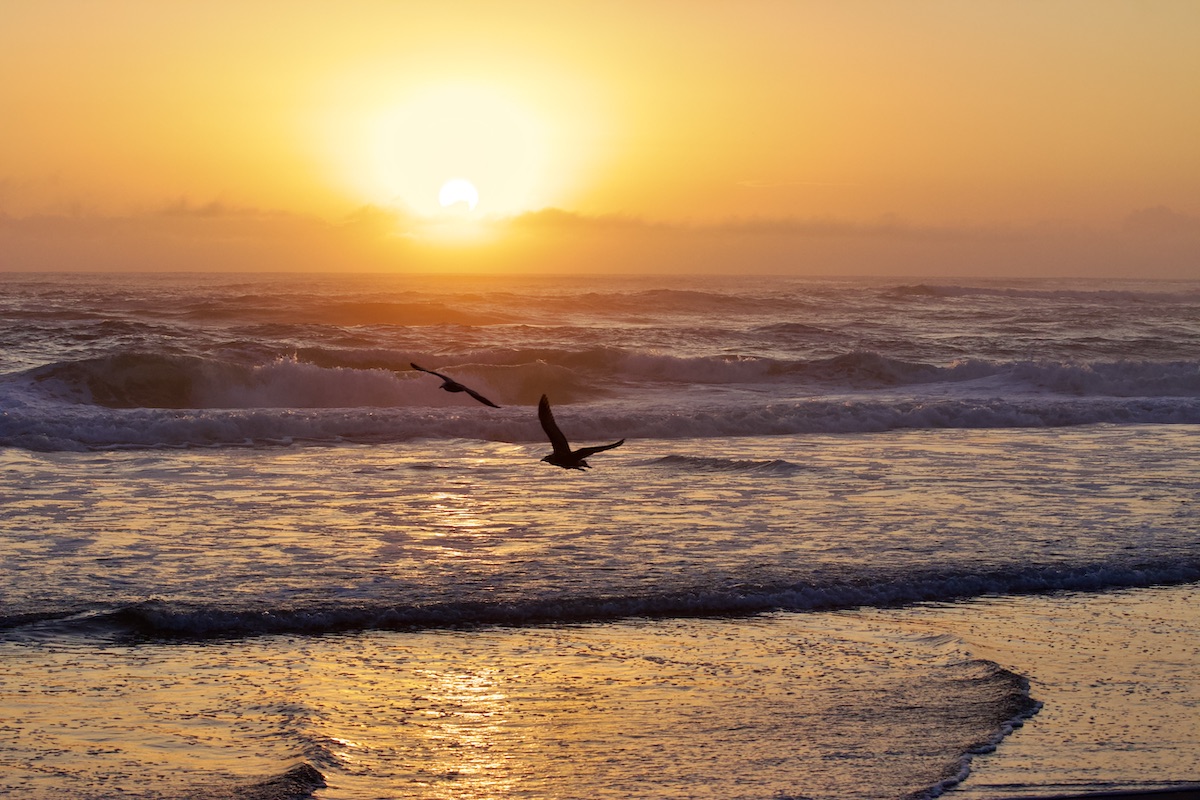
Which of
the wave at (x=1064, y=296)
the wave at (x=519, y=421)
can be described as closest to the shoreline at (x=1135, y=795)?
the wave at (x=519, y=421)

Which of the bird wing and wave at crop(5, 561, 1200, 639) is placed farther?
wave at crop(5, 561, 1200, 639)

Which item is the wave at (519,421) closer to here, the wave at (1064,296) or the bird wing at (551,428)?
the bird wing at (551,428)

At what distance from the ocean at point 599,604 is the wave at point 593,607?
28 millimetres

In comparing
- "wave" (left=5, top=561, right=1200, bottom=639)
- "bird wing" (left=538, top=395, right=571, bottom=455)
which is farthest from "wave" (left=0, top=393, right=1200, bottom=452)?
"bird wing" (left=538, top=395, right=571, bottom=455)

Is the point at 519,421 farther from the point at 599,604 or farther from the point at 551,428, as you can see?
the point at 551,428

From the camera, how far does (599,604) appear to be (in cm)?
816

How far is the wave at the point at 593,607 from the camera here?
7.69 meters

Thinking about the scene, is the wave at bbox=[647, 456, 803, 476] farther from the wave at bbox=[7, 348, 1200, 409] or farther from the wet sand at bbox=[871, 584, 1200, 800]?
the wave at bbox=[7, 348, 1200, 409]

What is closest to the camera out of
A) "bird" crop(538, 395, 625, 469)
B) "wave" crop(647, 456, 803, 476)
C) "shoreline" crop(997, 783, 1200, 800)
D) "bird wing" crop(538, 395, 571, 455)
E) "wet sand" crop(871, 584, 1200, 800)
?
"bird wing" crop(538, 395, 571, 455)

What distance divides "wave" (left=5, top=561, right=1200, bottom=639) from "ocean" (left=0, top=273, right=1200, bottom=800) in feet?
0.09

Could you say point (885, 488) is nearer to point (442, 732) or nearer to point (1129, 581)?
point (1129, 581)

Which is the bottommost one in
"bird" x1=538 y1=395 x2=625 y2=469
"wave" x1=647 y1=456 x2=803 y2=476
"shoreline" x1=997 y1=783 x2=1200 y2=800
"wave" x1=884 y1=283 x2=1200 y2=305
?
"shoreline" x1=997 y1=783 x2=1200 y2=800

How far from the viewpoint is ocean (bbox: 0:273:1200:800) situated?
5672mm

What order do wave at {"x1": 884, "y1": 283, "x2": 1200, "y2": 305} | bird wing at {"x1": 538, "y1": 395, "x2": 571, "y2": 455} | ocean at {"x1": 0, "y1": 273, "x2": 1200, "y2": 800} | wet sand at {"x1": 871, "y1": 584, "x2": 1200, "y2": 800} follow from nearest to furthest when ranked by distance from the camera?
1. bird wing at {"x1": 538, "y1": 395, "x2": 571, "y2": 455}
2. wet sand at {"x1": 871, "y1": 584, "x2": 1200, "y2": 800}
3. ocean at {"x1": 0, "y1": 273, "x2": 1200, "y2": 800}
4. wave at {"x1": 884, "y1": 283, "x2": 1200, "y2": 305}
